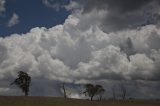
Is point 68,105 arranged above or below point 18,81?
below

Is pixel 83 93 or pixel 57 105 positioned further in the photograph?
pixel 83 93

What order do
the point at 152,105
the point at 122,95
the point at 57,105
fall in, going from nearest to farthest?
1. the point at 57,105
2. the point at 152,105
3. the point at 122,95

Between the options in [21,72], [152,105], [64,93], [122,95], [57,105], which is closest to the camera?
[57,105]

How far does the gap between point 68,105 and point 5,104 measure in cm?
1410

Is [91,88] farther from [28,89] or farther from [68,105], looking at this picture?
[68,105]

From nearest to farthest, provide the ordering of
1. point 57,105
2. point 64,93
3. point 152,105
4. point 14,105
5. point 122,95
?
point 14,105, point 57,105, point 152,105, point 64,93, point 122,95

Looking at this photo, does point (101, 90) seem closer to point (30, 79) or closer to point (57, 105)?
point (30, 79)

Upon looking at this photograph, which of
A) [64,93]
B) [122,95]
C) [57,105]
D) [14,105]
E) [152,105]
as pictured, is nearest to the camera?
[14,105]

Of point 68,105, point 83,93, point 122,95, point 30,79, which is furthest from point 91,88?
point 68,105

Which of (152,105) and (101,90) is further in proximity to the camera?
(101,90)

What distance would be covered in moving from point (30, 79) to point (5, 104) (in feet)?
138

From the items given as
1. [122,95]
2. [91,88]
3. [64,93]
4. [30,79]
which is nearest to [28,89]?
[30,79]

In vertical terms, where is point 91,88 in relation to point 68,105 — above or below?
above

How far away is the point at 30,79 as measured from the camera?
113938 millimetres
